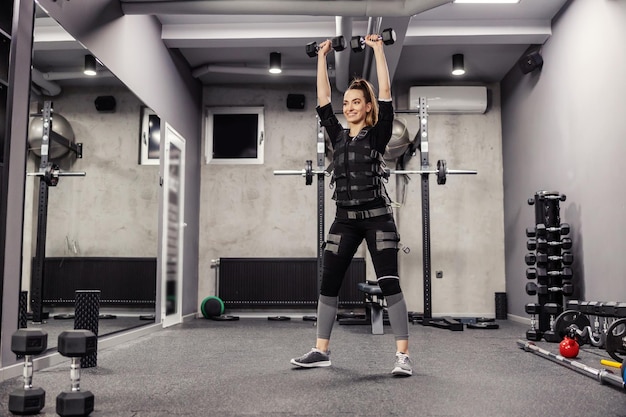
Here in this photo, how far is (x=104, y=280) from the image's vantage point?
343 cm

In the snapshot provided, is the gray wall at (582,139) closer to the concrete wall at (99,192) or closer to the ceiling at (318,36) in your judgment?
the ceiling at (318,36)

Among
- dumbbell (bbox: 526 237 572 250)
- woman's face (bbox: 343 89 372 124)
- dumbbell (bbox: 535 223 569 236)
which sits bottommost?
dumbbell (bbox: 526 237 572 250)

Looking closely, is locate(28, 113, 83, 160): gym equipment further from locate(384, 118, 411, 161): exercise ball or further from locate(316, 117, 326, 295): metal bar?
locate(384, 118, 411, 161): exercise ball

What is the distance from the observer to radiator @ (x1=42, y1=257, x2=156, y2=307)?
2857mm

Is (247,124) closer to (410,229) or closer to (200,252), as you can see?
(200,252)

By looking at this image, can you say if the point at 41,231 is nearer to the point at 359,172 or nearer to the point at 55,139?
the point at 55,139

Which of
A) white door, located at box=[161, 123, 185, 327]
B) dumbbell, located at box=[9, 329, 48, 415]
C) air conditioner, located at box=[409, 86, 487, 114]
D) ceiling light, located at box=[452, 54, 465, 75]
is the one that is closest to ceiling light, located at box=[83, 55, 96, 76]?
white door, located at box=[161, 123, 185, 327]

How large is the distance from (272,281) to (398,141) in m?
1.96

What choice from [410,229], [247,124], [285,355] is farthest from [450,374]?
[247,124]

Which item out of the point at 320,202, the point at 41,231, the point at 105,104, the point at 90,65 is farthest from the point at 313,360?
the point at 320,202

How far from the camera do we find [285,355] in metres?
3.08

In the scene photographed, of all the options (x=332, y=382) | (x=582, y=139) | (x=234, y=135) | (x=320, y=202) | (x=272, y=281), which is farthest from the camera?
(x=234, y=135)

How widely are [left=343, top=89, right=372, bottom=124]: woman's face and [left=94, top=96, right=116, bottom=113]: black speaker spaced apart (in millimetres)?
1666

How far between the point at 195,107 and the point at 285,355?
3580 millimetres
